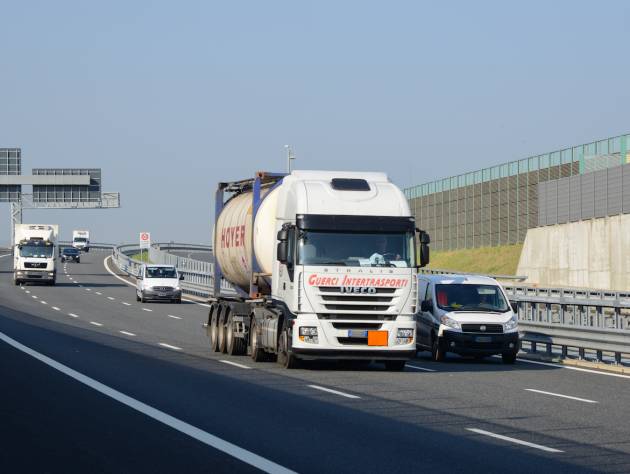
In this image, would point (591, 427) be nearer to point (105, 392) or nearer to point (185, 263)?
point (105, 392)

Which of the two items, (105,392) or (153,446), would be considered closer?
(153,446)

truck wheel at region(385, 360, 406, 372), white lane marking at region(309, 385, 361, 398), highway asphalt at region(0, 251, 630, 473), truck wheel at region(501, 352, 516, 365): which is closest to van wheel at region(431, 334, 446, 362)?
highway asphalt at region(0, 251, 630, 473)

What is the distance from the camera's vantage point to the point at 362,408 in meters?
16.4

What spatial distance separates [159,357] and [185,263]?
44.3 meters

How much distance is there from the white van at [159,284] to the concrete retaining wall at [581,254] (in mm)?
19451

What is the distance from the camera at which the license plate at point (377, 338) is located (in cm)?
2255

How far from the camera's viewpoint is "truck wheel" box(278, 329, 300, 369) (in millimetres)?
23016

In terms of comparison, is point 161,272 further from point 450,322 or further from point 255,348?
point 255,348

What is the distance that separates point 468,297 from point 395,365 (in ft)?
13.9

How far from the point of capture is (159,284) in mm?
56938

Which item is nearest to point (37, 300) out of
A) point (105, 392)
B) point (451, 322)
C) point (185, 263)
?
point (185, 263)

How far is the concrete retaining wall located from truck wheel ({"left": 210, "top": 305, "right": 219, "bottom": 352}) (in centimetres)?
3153

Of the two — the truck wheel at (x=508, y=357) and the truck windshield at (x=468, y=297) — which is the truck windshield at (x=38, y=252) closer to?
the truck windshield at (x=468, y=297)

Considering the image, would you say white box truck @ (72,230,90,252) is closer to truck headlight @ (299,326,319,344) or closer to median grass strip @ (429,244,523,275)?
median grass strip @ (429,244,523,275)
